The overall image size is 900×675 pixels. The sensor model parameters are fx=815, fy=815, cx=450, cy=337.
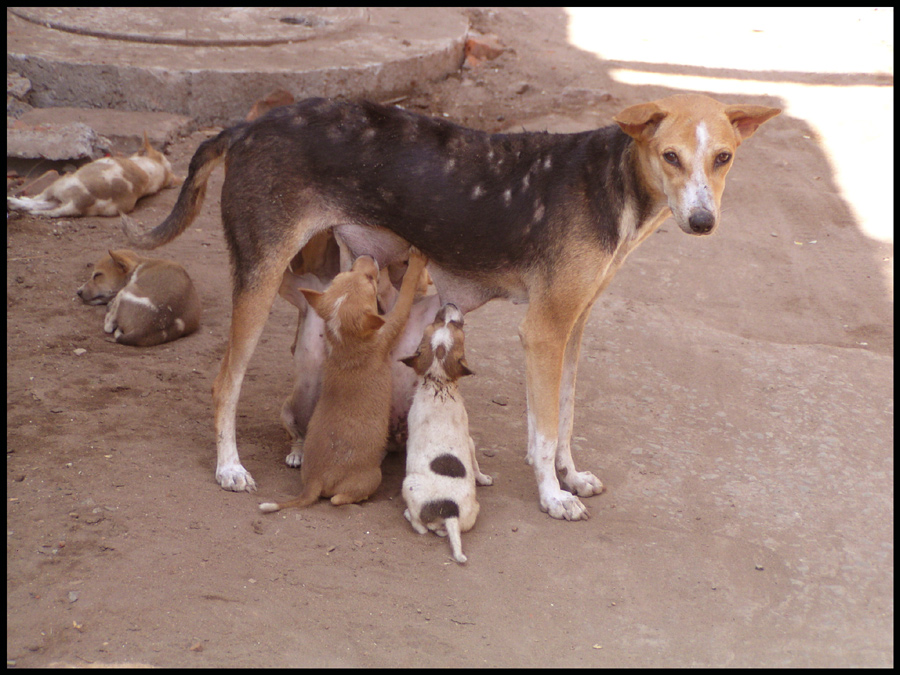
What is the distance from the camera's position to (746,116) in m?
3.67

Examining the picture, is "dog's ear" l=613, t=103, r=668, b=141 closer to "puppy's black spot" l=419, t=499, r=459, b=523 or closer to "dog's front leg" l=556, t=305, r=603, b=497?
"dog's front leg" l=556, t=305, r=603, b=497

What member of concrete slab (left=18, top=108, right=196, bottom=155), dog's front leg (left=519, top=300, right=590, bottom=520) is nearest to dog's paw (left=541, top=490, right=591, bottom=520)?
dog's front leg (left=519, top=300, right=590, bottom=520)

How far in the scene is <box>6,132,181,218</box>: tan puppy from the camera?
7047mm

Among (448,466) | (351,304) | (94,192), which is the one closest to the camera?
(448,466)

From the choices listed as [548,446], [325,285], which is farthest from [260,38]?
[548,446]

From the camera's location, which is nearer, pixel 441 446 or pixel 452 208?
pixel 441 446

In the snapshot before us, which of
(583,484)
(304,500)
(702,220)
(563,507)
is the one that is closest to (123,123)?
(304,500)

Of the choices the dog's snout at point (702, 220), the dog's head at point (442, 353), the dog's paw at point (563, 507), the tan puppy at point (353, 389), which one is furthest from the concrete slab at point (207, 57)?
the dog's snout at point (702, 220)

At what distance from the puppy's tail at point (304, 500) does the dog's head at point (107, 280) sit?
2715mm

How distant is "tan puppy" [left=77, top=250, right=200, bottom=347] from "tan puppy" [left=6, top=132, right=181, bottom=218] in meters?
1.41

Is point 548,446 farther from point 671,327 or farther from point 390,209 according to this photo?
point 671,327

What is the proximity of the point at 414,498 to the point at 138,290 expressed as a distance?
2833 mm

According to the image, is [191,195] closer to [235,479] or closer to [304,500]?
[235,479]

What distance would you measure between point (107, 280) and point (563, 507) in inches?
147
